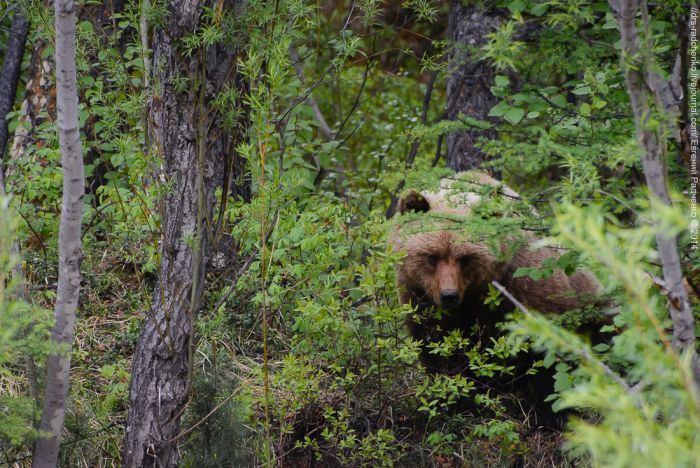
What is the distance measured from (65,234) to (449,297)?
7.99 ft

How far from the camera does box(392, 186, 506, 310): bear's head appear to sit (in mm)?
5469

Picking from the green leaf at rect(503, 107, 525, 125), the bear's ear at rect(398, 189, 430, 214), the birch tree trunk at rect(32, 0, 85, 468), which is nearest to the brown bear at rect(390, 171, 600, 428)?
the bear's ear at rect(398, 189, 430, 214)

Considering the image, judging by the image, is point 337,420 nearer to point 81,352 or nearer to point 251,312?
point 251,312

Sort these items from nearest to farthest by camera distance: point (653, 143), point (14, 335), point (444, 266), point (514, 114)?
point (653, 143) < point (14, 335) < point (514, 114) < point (444, 266)

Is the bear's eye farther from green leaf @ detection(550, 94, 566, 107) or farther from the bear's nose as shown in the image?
green leaf @ detection(550, 94, 566, 107)

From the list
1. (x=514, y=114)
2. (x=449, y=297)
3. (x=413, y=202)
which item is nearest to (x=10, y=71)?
(x=413, y=202)

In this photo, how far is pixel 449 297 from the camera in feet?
17.6

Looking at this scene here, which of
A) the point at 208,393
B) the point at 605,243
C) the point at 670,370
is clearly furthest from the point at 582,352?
the point at 208,393

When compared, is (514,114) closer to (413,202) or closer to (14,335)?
(413,202)

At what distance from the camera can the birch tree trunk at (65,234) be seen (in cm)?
364

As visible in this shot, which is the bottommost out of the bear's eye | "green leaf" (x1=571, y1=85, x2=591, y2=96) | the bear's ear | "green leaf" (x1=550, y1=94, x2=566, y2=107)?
the bear's eye

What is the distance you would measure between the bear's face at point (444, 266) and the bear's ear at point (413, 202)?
0.28 metres

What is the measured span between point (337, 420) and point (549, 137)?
2333 mm

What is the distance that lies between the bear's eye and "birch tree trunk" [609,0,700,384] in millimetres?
2695
